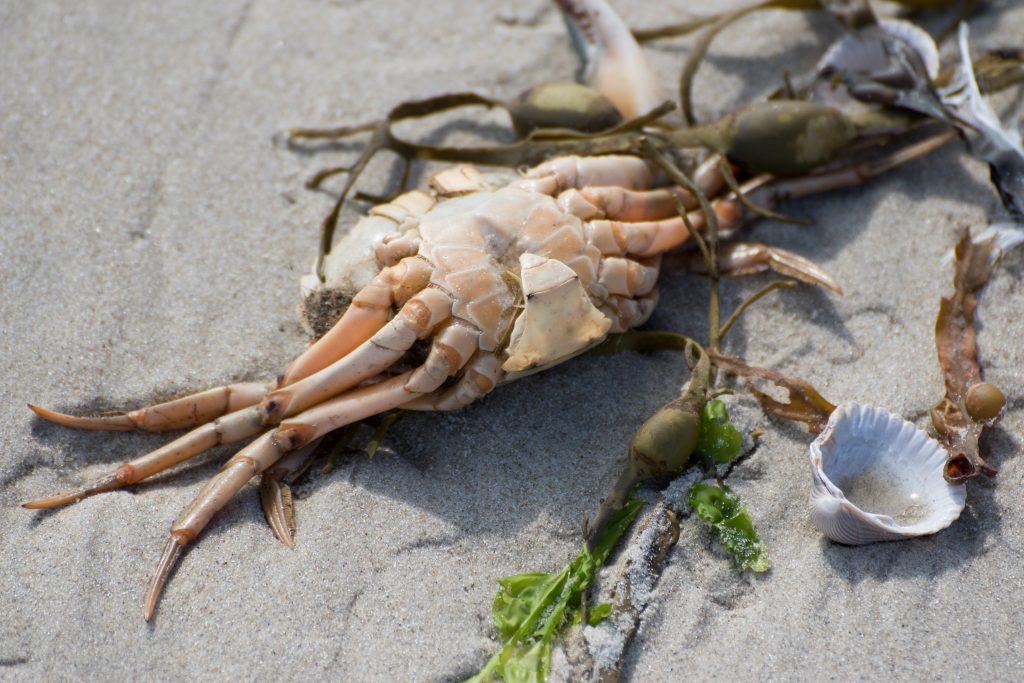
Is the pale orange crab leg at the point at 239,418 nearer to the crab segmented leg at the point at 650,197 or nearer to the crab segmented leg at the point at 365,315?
the crab segmented leg at the point at 365,315

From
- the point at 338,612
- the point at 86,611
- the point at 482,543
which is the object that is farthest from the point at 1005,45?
the point at 86,611

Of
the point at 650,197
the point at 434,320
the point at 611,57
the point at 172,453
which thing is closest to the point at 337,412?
the point at 434,320

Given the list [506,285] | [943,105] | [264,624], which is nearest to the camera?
[264,624]

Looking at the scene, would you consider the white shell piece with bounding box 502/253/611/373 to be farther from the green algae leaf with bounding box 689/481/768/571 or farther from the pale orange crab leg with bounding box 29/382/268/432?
the pale orange crab leg with bounding box 29/382/268/432

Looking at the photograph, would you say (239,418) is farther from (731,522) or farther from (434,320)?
(731,522)

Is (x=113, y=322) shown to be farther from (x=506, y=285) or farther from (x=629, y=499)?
(x=629, y=499)

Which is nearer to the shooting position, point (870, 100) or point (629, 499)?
point (629, 499)
